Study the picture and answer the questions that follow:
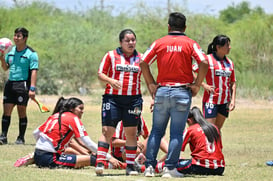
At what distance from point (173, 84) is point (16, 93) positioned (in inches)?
226

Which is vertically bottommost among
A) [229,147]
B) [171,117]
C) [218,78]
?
[229,147]

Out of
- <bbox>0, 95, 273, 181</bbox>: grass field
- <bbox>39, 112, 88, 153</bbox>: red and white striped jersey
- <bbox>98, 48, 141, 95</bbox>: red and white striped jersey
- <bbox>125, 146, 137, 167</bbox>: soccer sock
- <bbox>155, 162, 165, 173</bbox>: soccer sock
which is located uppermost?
<bbox>98, 48, 141, 95</bbox>: red and white striped jersey

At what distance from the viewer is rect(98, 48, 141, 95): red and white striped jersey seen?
9.78 metres

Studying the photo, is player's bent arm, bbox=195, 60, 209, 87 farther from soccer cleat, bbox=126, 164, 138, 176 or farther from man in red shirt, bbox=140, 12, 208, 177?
soccer cleat, bbox=126, 164, 138, 176

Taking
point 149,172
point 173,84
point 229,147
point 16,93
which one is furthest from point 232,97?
point 16,93

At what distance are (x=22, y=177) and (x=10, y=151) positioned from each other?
366 cm

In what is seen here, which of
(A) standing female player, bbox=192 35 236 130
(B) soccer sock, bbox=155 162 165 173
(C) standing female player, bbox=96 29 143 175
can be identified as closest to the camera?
(C) standing female player, bbox=96 29 143 175

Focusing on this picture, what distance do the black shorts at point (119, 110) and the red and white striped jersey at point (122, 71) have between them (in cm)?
8

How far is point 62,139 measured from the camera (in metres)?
10.2

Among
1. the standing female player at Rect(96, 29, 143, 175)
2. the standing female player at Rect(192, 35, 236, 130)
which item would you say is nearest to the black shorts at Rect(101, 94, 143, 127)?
the standing female player at Rect(96, 29, 143, 175)

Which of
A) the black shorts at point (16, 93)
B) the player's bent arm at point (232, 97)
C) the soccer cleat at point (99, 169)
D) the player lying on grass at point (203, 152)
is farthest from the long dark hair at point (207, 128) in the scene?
the black shorts at point (16, 93)

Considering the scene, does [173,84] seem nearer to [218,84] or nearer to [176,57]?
[176,57]

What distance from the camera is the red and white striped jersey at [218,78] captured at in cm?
1165

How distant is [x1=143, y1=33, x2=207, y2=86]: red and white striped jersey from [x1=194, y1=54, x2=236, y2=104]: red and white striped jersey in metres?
2.36
